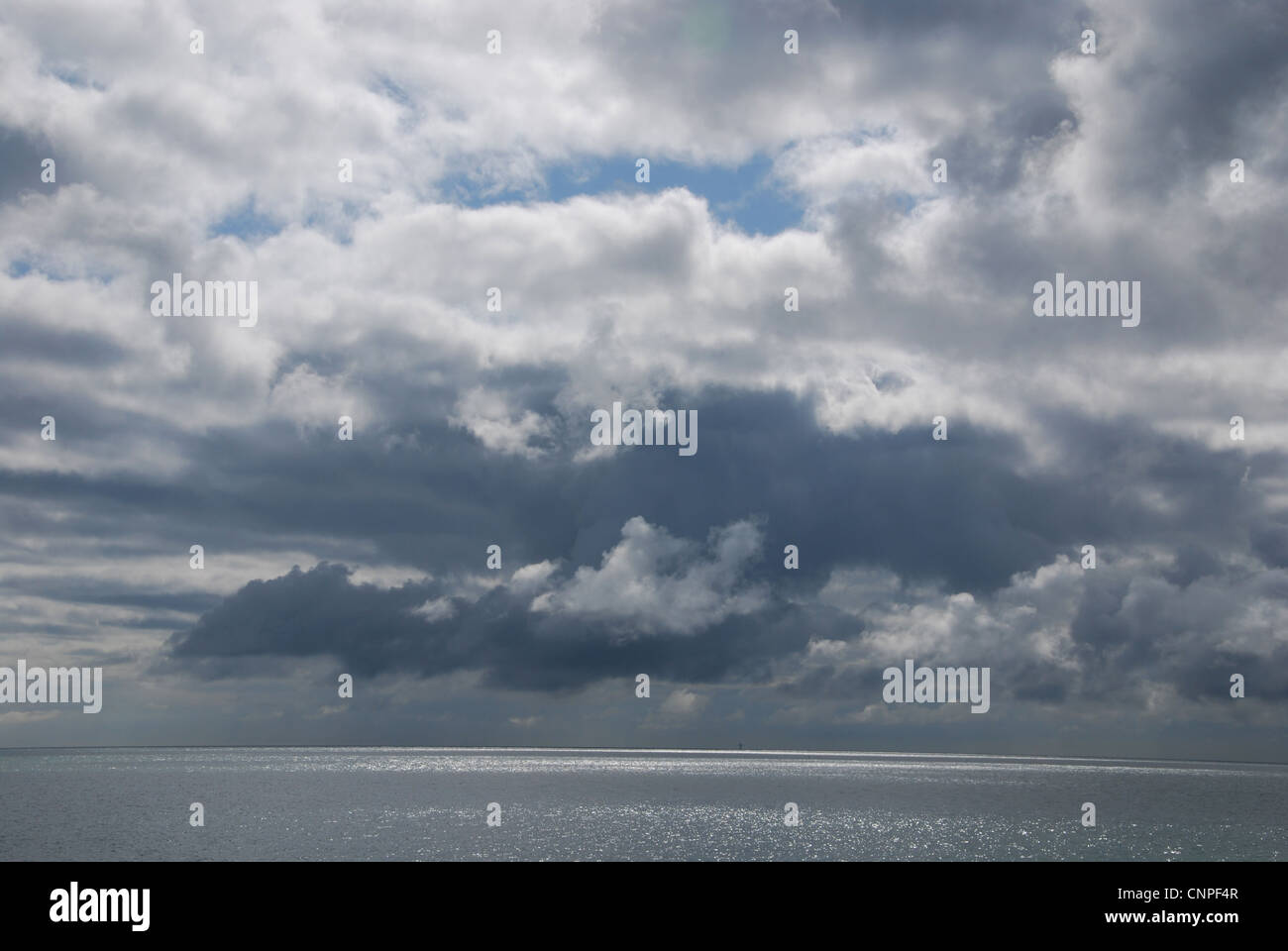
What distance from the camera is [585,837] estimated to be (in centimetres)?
12412

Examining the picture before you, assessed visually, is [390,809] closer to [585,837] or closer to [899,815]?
[585,837]
